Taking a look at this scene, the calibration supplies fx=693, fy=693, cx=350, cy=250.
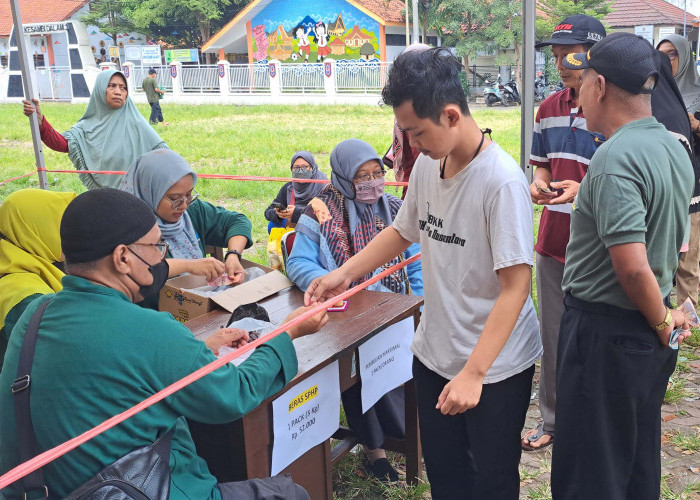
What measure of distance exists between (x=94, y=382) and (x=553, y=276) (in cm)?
209

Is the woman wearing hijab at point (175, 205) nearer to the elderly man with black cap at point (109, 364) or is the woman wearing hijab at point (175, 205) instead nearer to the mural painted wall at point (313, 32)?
the elderly man with black cap at point (109, 364)

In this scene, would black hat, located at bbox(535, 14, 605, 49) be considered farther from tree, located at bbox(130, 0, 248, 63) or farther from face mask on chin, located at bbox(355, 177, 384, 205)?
tree, located at bbox(130, 0, 248, 63)

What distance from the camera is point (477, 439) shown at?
1.97 metres

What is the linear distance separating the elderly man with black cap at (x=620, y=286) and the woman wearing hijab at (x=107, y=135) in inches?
151

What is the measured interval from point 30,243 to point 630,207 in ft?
6.63

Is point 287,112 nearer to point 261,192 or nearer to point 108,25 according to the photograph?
point 261,192

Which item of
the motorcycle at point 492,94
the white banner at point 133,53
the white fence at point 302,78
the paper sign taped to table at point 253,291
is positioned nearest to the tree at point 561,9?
the motorcycle at point 492,94

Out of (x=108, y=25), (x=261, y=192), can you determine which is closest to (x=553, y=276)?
(x=261, y=192)

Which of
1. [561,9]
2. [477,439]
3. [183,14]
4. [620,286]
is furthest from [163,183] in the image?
[183,14]

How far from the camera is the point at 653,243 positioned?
74.9 inches

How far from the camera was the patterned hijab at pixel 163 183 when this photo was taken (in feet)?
10.3

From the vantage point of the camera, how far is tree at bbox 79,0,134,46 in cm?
3250

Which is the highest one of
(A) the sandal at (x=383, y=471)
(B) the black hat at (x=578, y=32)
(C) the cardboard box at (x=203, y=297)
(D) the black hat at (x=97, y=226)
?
(B) the black hat at (x=578, y=32)

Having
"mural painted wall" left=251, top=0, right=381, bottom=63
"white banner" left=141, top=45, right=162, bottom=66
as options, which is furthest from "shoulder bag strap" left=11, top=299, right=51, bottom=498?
"white banner" left=141, top=45, right=162, bottom=66
